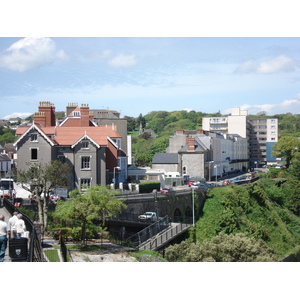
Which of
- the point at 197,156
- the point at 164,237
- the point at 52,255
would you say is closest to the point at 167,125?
the point at 197,156

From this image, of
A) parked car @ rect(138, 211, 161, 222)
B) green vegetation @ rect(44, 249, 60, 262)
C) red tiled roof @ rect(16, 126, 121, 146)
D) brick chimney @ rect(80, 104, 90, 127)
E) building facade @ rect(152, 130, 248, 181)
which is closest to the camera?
green vegetation @ rect(44, 249, 60, 262)

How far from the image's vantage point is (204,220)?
32.9 m

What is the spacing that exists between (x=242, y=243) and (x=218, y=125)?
51.7 m

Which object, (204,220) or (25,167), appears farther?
(204,220)

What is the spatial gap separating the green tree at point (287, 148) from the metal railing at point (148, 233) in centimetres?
3322

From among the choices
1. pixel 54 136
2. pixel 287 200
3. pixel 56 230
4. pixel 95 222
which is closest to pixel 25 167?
pixel 54 136

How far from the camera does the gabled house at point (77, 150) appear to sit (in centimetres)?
3031

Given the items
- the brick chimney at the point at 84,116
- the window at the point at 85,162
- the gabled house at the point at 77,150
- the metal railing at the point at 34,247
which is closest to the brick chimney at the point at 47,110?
the brick chimney at the point at 84,116

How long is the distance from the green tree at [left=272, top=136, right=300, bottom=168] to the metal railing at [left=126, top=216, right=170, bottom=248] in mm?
33222

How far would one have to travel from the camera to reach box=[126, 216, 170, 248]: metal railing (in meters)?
24.4

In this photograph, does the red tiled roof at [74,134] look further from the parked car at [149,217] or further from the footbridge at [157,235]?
the footbridge at [157,235]

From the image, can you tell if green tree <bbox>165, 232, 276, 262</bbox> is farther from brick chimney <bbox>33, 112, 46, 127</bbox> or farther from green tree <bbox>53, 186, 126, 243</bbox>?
brick chimney <bbox>33, 112, 46, 127</bbox>

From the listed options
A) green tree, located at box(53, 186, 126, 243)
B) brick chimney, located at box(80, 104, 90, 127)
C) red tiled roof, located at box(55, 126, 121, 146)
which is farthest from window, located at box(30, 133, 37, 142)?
green tree, located at box(53, 186, 126, 243)

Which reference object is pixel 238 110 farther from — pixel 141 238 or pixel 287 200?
pixel 141 238
